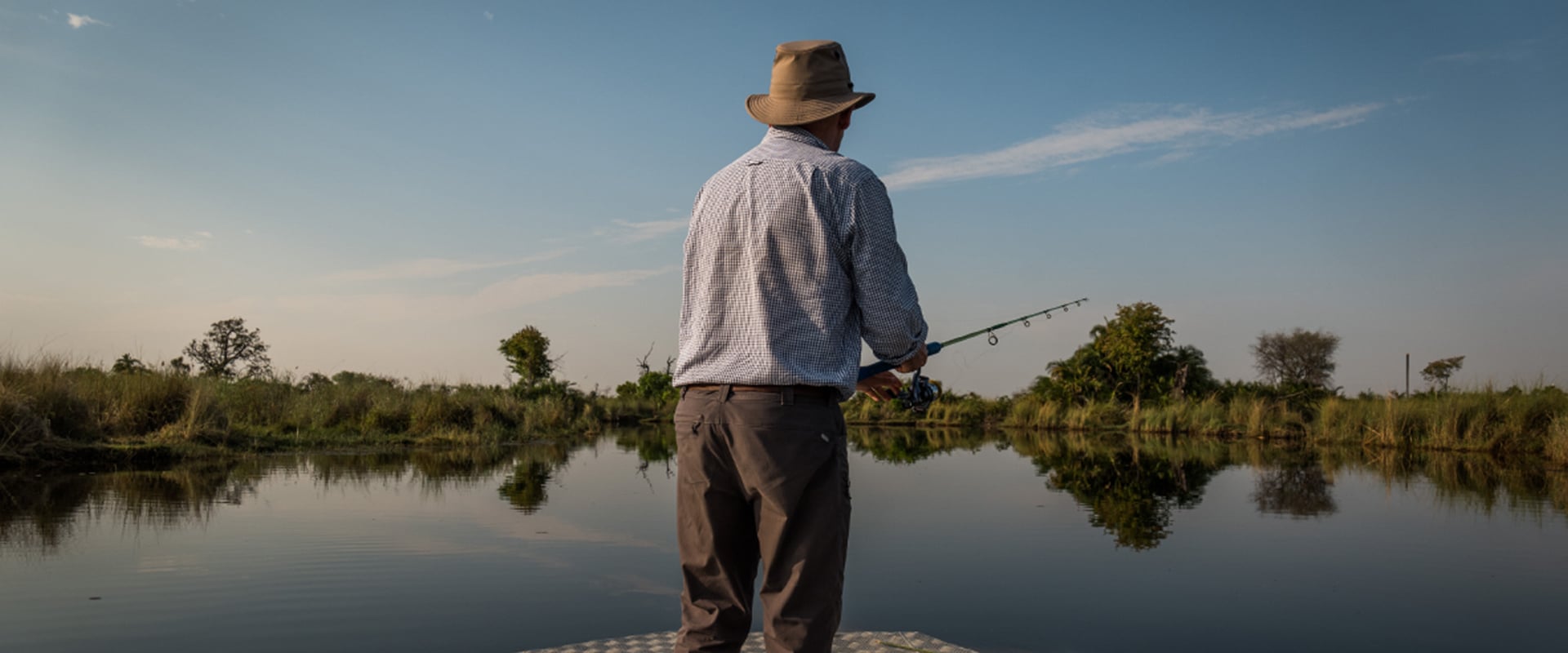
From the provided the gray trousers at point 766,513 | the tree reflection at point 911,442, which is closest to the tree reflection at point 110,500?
the gray trousers at point 766,513

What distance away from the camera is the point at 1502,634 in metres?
4.32

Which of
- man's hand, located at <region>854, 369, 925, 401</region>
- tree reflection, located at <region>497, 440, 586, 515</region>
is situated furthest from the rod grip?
tree reflection, located at <region>497, 440, 586, 515</region>

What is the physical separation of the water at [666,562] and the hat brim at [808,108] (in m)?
2.40

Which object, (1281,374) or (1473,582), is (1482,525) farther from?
(1281,374)

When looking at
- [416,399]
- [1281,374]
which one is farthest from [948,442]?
[1281,374]

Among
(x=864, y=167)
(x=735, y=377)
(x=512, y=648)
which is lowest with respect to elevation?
(x=512, y=648)

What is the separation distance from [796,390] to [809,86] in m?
0.73

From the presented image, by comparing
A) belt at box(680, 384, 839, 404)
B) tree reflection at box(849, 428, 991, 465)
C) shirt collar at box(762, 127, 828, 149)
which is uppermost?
shirt collar at box(762, 127, 828, 149)

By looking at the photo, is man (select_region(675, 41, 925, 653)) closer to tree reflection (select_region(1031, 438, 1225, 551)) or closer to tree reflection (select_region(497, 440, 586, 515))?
tree reflection (select_region(1031, 438, 1225, 551))

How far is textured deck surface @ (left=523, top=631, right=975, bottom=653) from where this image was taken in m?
3.56

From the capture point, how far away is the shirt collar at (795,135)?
Result: 7.54 ft

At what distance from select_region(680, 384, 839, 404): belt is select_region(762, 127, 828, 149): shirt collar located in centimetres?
58

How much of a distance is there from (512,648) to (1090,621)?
2.43 m

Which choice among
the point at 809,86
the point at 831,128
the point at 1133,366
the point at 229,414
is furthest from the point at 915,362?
the point at 1133,366
